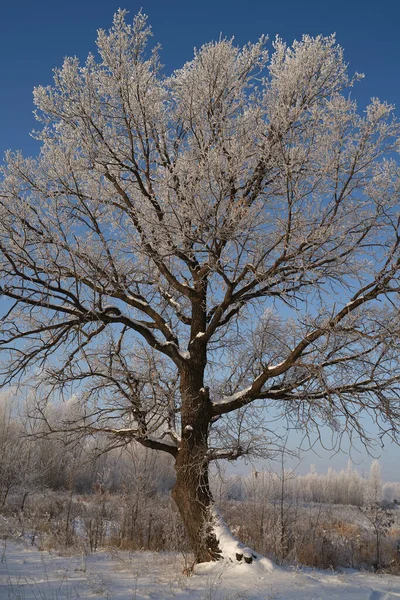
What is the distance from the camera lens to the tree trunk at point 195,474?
7.05m

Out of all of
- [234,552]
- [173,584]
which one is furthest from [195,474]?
[173,584]

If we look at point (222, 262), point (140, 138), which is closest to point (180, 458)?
point (222, 262)

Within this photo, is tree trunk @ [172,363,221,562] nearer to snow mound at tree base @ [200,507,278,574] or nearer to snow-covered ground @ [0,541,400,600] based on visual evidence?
snow mound at tree base @ [200,507,278,574]

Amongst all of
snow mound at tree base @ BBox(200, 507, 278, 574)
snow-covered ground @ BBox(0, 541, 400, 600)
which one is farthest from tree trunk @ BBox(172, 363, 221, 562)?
snow-covered ground @ BBox(0, 541, 400, 600)

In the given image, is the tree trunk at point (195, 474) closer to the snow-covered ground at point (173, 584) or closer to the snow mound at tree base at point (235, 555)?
the snow mound at tree base at point (235, 555)

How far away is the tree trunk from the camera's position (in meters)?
7.05

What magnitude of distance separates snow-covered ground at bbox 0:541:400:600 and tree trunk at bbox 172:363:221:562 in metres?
0.34

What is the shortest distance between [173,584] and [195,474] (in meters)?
1.56

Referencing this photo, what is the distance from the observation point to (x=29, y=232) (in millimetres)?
7707

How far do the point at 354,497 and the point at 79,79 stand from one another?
49006 millimetres

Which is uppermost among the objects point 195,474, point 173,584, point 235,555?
point 195,474

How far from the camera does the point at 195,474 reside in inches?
285

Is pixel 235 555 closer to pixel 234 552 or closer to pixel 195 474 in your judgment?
pixel 234 552

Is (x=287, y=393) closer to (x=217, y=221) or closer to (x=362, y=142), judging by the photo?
(x=217, y=221)
